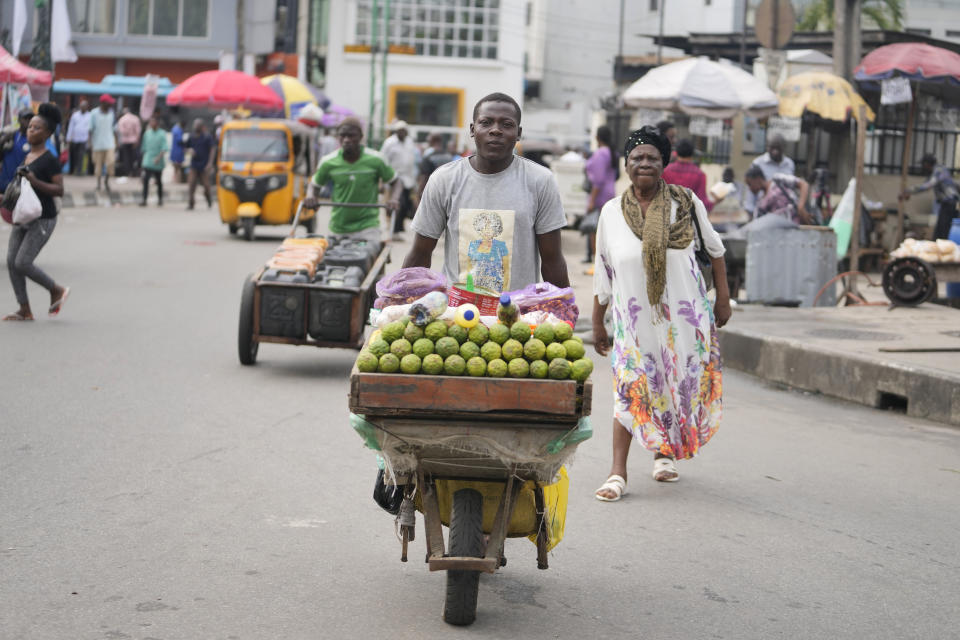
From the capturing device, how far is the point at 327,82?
6066 centimetres

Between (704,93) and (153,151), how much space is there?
536 inches

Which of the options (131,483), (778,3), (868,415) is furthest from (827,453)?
(778,3)

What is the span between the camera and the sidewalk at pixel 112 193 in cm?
2846

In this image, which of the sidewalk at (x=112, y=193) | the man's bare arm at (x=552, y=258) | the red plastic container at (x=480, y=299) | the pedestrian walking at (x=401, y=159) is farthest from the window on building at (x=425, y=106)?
the red plastic container at (x=480, y=299)

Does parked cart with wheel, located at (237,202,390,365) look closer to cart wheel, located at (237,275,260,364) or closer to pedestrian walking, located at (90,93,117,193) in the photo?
cart wheel, located at (237,275,260,364)

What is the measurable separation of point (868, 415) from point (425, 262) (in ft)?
17.7

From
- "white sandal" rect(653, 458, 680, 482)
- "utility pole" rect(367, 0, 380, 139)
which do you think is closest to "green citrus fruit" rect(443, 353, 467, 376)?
"white sandal" rect(653, 458, 680, 482)

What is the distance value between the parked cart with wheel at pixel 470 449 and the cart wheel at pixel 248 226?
57.7ft

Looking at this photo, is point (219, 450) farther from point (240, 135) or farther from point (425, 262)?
point (240, 135)

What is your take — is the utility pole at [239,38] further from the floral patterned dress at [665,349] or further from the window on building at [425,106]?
the floral patterned dress at [665,349]

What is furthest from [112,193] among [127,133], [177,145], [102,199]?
[177,145]

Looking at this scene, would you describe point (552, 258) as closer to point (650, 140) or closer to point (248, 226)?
point (650, 140)

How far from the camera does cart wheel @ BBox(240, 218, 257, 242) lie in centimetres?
2170

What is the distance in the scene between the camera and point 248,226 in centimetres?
2175
